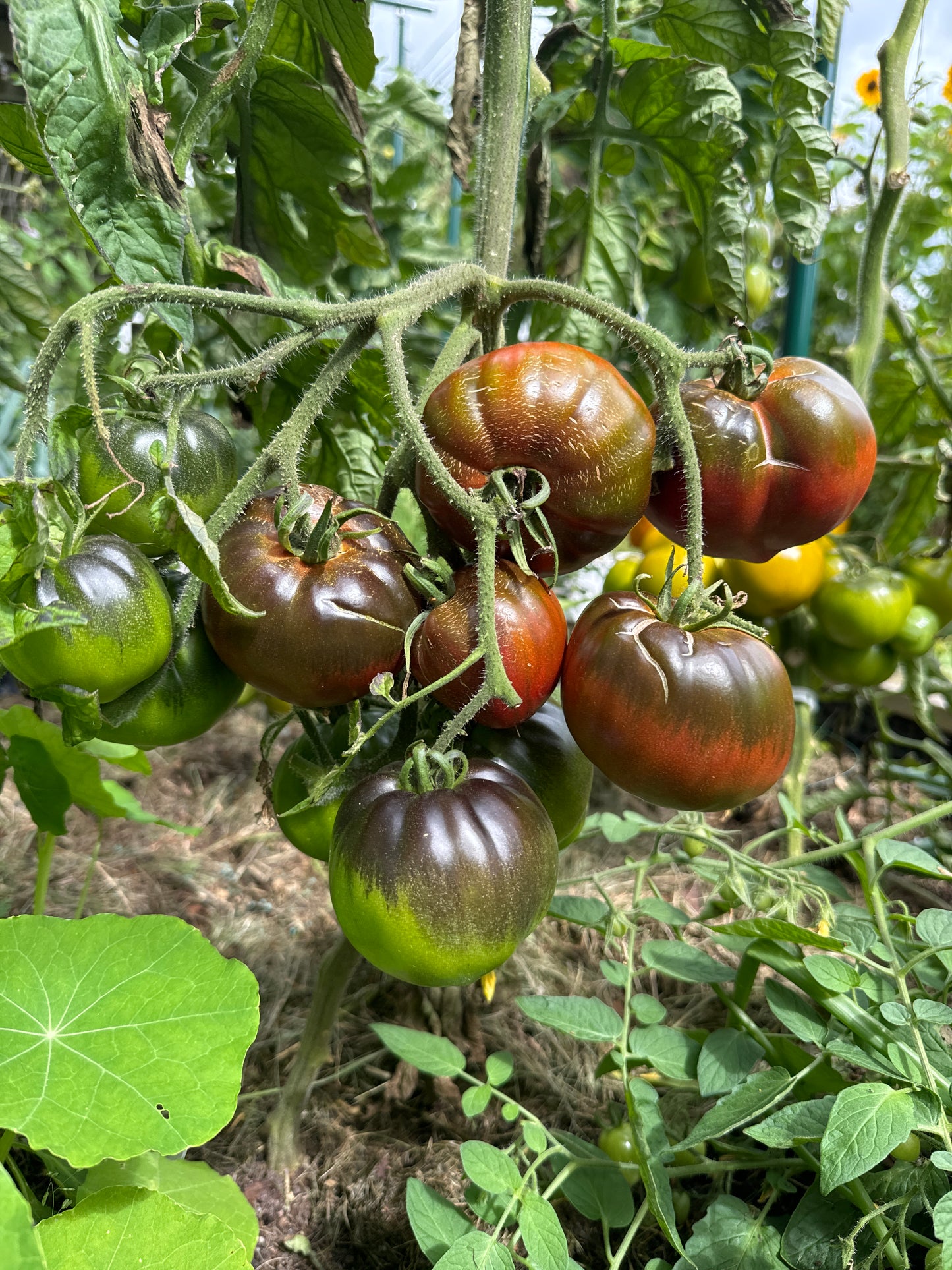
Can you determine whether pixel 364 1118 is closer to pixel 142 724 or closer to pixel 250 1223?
pixel 250 1223

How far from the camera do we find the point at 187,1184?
0.79 m

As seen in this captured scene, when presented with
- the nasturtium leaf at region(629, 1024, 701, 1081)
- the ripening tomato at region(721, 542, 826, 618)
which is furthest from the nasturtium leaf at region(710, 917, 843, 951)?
the ripening tomato at region(721, 542, 826, 618)

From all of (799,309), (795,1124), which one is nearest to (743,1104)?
(795,1124)

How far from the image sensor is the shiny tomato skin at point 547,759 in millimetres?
676

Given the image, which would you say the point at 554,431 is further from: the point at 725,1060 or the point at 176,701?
the point at 725,1060

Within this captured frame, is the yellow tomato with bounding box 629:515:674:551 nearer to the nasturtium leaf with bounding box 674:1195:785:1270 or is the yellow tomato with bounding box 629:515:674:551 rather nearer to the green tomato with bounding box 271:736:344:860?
the green tomato with bounding box 271:736:344:860

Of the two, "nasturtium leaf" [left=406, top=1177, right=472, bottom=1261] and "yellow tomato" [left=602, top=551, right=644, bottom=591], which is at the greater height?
"yellow tomato" [left=602, top=551, right=644, bottom=591]

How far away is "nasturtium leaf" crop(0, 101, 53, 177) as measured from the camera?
736 millimetres

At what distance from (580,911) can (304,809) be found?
1.13 feet

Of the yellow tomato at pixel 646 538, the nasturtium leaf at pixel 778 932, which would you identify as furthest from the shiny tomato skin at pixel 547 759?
the yellow tomato at pixel 646 538

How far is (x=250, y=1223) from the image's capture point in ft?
2.51

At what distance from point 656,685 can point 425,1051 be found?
0.46 m

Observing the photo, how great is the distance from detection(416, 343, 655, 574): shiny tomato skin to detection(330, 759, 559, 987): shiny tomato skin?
18 cm

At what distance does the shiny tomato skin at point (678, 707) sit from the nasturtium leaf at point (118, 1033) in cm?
37
